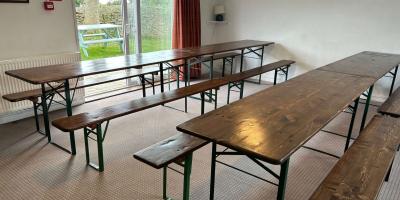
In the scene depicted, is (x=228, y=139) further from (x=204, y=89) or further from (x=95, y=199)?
(x=204, y=89)

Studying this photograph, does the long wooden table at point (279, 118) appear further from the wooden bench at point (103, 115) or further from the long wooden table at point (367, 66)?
the wooden bench at point (103, 115)

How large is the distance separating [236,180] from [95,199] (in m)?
1.11

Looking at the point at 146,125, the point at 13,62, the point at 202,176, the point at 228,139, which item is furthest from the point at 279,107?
the point at 13,62

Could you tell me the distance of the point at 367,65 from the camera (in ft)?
11.0

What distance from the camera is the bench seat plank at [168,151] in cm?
177

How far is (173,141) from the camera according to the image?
2.03 metres

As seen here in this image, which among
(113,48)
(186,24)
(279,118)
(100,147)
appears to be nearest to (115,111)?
(100,147)

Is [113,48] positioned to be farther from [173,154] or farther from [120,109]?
[173,154]

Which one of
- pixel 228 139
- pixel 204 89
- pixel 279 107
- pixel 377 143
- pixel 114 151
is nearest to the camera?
pixel 228 139

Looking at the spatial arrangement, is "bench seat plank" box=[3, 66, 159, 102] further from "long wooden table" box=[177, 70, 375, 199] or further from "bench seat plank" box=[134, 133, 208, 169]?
"long wooden table" box=[177, 70, 375, 199]

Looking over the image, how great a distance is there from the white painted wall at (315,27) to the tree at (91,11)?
2.19m

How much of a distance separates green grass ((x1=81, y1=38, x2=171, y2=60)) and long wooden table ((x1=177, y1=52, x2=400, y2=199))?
3222mm

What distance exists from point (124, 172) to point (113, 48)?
9.41ft

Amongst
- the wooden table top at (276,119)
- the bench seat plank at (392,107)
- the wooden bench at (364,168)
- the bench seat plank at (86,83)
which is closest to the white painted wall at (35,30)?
the bench seat plank at (86,83)
